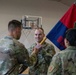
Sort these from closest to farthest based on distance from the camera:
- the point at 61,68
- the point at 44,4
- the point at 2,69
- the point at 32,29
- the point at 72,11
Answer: the point at 61,68
the point at 2,69
the point at 72,11
the point at 32,29
the point at 44,4

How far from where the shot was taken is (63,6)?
7.51 m

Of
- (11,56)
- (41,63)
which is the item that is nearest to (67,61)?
(11,56)

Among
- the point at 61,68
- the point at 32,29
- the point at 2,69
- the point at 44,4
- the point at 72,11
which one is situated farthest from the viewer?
the point at 44,4

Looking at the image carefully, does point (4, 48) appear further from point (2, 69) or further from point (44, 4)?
point (44, 4)

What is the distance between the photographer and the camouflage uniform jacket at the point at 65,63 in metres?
2.06

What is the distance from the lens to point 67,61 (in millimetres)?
2068

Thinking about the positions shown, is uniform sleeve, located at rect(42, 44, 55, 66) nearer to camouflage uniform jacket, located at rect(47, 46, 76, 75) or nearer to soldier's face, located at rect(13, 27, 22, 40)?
soldier's face, located at rect(13, 27, 22, 40)

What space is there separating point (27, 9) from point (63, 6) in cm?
136

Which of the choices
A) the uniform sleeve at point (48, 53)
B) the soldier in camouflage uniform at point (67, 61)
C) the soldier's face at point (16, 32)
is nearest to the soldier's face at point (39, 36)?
the uniform sleeve at point (48, 53)

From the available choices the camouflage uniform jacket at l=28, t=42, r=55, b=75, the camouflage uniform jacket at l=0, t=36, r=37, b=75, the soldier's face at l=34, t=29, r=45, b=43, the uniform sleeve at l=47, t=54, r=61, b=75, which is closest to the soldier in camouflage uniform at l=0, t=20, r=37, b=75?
the camouflage uniform jacket at l=0, t=36, r=37, b=75

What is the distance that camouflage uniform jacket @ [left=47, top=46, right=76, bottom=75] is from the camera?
2059mm

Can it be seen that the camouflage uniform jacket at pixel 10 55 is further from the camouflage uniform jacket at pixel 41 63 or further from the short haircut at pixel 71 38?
the camouflage uniform jacket at pixel 41 63

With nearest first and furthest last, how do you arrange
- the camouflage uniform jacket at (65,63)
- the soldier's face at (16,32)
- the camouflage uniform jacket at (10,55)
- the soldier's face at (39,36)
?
the camouflage uniform jacket at (65,63) < the camouflage uniform jacket at (10,55) < the soldier's face at (16,32) < the soldier's face at (39,36)

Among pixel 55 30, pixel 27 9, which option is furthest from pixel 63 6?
pixel 55 30
